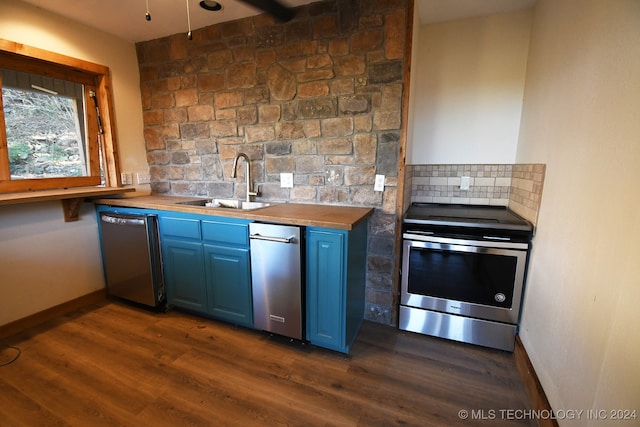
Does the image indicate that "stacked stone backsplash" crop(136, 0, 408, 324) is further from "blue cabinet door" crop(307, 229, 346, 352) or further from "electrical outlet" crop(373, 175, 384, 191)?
"blue cabinet door" crop(307, 229, 346, 352)

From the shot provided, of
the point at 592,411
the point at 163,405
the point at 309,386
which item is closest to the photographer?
the point at 592,411

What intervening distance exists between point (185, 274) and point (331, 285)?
4.31 ft

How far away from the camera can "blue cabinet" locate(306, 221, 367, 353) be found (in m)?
1.76

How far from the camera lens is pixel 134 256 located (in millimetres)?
2430

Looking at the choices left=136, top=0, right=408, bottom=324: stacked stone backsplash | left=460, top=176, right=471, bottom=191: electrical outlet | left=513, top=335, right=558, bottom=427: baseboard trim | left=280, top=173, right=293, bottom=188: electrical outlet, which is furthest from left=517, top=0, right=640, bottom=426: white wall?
left=280, top=173, right=293, bottom=188: electrical outlet

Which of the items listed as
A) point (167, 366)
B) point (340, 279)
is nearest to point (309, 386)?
point (340, 279)

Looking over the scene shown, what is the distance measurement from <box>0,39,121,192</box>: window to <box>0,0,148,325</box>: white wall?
106 millimetres

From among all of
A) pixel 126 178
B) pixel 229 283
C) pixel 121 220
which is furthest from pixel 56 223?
pixel 229 283

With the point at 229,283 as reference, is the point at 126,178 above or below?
above

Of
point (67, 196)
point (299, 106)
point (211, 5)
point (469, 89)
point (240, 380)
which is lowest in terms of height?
point (240, 380)

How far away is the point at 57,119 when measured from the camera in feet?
7.88

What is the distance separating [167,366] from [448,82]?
310cm

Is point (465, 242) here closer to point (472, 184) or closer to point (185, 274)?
point (472, 184)

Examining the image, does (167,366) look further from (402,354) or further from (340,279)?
(402,354)
